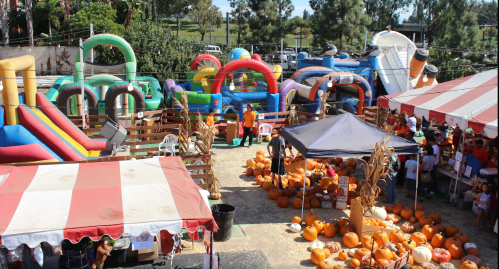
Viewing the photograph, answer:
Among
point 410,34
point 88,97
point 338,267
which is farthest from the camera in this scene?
point 410,34

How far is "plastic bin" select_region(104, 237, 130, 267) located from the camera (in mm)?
6242

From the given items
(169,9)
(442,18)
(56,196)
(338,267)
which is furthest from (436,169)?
(169,9)

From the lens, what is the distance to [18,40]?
129ft

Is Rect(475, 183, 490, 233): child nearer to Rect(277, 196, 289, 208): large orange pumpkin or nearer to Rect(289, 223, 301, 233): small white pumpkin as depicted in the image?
Rect(289, 223, 301, 233): small white pumpkin

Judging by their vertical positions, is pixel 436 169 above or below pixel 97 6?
below

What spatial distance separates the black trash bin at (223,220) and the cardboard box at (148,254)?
123cm

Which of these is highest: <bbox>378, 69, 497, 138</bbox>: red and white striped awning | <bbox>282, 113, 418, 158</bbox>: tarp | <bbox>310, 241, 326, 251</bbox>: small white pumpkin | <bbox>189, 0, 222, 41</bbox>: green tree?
<bbox>189, 0, 222, 41</bbox>: green tree

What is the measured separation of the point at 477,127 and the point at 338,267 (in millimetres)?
4889

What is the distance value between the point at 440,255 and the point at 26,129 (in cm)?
910

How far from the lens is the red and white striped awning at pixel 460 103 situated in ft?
28.8

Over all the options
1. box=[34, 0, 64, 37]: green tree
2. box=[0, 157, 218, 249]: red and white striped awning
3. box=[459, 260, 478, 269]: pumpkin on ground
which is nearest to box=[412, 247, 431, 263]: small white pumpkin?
box=[459, 260, 478, 269]: pumpkin on ground

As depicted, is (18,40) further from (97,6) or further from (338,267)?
(338,267)

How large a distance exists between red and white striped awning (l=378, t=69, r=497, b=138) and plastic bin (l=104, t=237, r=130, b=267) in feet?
24.6

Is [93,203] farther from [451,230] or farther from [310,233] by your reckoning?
→ [451,230]
